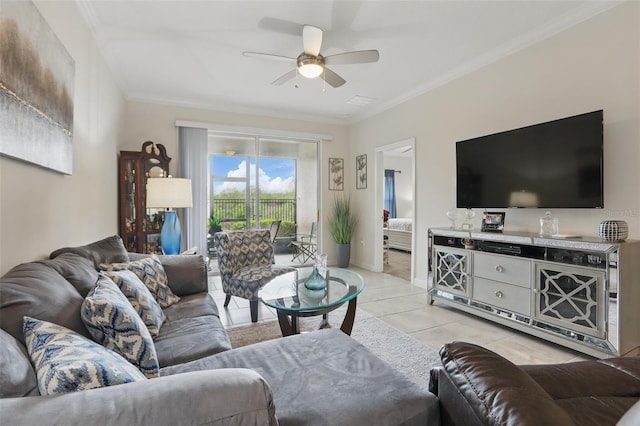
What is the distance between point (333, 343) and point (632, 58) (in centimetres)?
302

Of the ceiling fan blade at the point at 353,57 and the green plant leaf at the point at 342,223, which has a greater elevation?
the ceiling fan blade at the point at 353,57

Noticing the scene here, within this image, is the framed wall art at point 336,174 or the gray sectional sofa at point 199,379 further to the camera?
the framed wall art at point 336,174

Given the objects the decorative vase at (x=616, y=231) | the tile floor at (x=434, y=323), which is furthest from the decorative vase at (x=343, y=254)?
the decorative vase at (x=616, y=231)

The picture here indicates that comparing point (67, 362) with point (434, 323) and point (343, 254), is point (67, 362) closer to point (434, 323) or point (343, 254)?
point (434, 323)

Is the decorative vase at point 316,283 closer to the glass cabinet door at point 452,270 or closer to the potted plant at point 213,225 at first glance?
the glass cabinet door at point 452,270

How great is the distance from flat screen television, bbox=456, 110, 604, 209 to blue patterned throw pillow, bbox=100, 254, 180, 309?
3058 mm

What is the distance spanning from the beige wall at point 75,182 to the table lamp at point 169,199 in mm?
441

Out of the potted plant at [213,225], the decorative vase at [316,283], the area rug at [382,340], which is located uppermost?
the potted plant at [213,225]

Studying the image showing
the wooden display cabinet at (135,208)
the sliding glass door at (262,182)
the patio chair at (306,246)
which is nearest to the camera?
the wooden display cabinet at (135,208)

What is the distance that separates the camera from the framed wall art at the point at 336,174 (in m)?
5.81

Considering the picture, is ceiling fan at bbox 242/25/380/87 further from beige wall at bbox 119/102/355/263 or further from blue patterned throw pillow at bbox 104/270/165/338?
beige wall at bbox 119/102/355/263

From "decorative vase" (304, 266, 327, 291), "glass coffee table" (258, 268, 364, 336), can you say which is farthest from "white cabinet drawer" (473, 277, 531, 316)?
"decorative vase" (304, 266, 327, 291)

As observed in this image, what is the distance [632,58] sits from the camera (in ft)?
7.54

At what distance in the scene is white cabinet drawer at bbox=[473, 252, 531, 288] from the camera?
2598 mm
